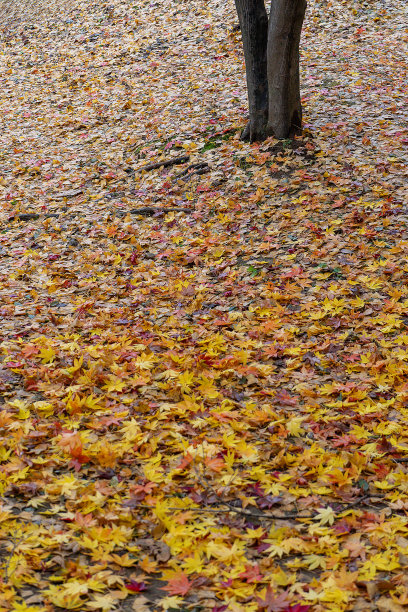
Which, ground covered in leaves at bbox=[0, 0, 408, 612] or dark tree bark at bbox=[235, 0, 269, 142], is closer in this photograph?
ground covered in leaves at bbox=[0, 0, 408, 612]

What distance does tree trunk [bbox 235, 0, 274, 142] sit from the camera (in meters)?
6.91

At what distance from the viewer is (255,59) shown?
7191mm

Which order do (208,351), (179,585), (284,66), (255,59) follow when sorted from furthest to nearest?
(255,59) → (284,66) → (208,351) → (179,585)

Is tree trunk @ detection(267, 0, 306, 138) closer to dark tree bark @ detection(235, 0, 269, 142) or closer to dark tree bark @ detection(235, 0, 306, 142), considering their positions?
dark tree bark @ detection(235, 0, 306, 142)

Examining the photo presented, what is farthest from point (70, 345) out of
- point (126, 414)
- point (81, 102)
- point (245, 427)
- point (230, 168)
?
point (81, 102)

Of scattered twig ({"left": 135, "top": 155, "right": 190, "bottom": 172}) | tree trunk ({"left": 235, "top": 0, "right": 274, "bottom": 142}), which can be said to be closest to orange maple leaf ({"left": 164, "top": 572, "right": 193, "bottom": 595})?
tree trunk ({"left": 235, "top": 0, "right": 274, "bottom": 142})

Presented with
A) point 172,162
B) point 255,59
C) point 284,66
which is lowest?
point 172,162

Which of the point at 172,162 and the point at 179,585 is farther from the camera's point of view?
the point at 172,162

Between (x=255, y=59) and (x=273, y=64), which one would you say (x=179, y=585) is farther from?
(x=255, y=59)

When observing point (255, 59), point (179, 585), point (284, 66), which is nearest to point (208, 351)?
point (179, 585)

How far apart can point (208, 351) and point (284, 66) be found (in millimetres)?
4278

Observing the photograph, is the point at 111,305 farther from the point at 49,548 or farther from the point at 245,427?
the point at 49,548

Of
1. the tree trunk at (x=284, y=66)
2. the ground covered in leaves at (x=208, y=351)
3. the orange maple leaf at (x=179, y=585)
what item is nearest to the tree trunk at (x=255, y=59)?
the tree trunk at (x=284, y=66)

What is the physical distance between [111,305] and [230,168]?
301cm
